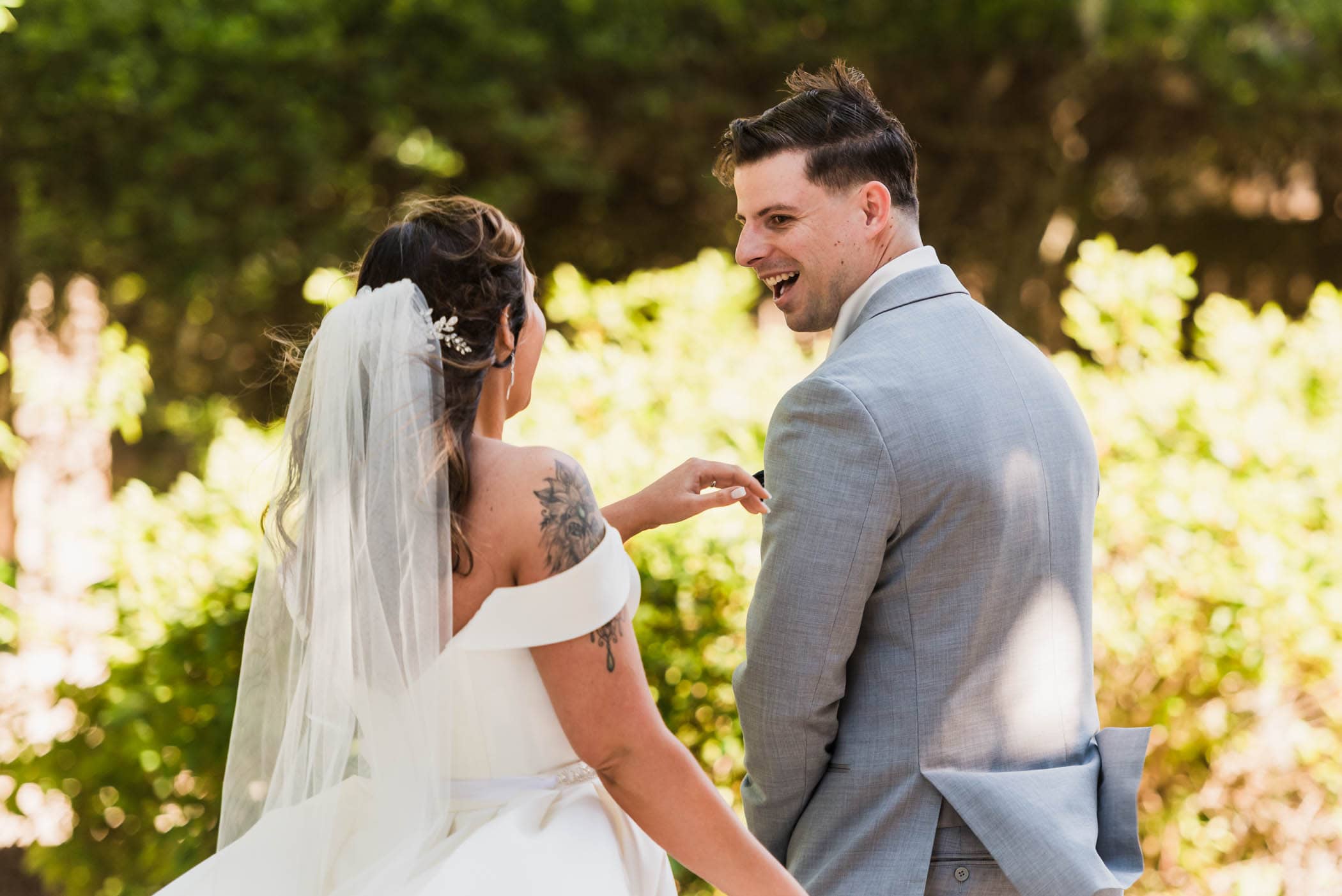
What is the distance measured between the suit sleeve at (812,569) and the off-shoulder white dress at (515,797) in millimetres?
227

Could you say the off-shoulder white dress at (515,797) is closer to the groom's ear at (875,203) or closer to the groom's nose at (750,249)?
the groom's nose at (750,249)

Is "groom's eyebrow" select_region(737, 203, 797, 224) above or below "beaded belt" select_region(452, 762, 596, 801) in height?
above

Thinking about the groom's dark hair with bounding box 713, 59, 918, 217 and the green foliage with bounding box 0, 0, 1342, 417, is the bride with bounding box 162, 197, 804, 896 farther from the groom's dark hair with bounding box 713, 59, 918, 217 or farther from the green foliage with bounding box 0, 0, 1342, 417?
the green foliage with bounding box 0, 0, 1342, 417

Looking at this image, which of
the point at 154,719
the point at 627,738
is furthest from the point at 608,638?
the point at 154,719

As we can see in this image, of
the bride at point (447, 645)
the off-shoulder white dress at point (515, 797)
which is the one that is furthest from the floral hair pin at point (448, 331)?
the off-shoulder white dress at point (515, 797)

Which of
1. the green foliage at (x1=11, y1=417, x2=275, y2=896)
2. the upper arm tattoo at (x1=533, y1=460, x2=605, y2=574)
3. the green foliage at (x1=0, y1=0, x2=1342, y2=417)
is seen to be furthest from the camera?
the green foliage at (x1=0, y1=0, x2=1342, y2=417)

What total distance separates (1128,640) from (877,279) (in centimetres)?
172

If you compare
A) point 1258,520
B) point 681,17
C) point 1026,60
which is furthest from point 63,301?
point 1026,60

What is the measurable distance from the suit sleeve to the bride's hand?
0.28 ft

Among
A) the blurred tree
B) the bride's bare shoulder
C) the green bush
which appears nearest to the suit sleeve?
the bride's bare shoulder

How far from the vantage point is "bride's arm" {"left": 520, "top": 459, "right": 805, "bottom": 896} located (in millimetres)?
1603

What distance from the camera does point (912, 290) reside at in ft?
6.47

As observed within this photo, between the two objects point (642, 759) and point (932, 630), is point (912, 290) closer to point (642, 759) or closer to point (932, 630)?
point (932, 630)

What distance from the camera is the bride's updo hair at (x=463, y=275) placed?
169 centimetres
